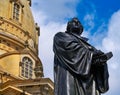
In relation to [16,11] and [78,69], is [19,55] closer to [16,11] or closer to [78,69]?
[16,11]

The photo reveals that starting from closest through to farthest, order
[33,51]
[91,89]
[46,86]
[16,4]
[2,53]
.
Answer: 1. [91,89]
2. [46,86]
3. [2,53]
4. [33,51]
5. [16,4]

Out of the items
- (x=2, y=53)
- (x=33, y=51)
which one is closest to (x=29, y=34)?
(x=33, y=51)

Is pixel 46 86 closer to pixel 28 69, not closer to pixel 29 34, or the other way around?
pixel 28 69

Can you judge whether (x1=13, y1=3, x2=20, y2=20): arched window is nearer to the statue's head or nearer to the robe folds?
the statue's head

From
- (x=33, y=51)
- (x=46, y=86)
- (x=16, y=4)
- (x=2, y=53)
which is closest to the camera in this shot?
(x=46, y=86)

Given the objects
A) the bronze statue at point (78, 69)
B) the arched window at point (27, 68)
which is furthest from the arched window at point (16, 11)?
the bronze statue at point (78, 69)

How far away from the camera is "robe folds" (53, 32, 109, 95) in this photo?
4.95m

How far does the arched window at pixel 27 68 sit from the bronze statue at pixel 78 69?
111 ft

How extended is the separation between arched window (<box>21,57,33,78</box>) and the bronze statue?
33721 millimetres

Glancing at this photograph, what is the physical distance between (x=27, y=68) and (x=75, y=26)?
34753 mm

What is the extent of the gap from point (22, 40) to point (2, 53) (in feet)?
9.31

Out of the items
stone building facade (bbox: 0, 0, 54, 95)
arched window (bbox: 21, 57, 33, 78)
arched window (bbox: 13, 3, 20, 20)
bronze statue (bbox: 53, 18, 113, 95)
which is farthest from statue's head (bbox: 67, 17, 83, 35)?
arched window (bbox: 13, 3, 20, 20)

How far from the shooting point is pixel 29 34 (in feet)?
138

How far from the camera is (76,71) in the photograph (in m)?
4.95
